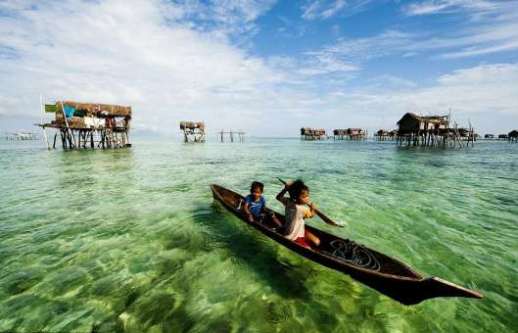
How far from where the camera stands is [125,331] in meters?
3.91

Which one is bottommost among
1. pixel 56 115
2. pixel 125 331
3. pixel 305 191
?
pixel 125 331

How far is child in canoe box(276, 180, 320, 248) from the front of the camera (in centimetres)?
557

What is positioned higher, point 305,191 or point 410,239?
point 305,191

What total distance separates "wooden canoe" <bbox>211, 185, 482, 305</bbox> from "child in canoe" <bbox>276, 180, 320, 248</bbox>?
0.99ft

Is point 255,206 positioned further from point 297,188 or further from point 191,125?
point 191,125

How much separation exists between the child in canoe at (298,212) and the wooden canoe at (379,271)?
0.99 feet

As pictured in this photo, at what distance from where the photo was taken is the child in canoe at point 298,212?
219 inches

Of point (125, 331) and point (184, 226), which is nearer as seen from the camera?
point (125, 331)

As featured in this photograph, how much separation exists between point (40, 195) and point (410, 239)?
48.8 feet

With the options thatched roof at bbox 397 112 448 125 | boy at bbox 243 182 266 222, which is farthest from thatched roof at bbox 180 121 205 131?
boy at bbox 243 182 266 222

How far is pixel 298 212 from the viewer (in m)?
5.62

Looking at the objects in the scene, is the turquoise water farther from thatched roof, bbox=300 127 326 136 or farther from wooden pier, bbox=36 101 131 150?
thatched roof, bbox=300 127 326 136

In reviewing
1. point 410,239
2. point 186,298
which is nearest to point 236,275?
point 186,298

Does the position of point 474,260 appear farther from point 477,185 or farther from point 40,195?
point 40,195
